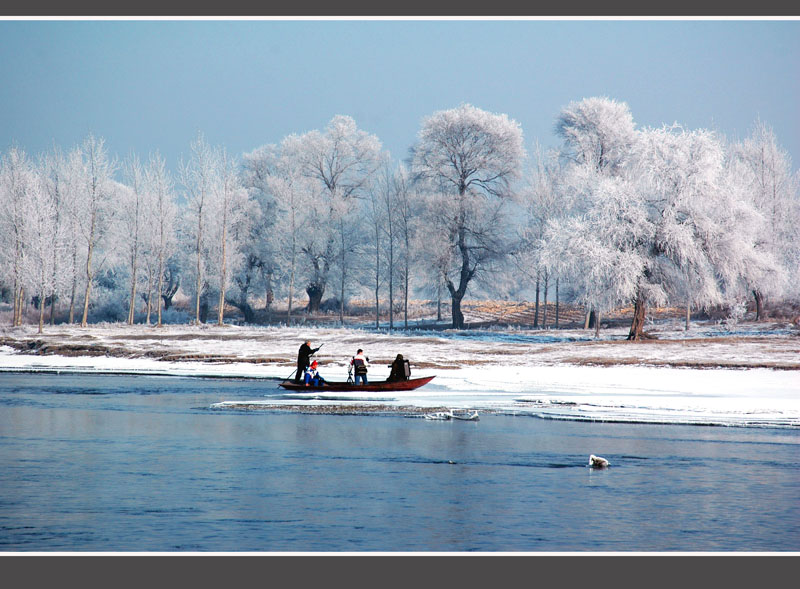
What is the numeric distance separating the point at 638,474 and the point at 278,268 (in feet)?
194

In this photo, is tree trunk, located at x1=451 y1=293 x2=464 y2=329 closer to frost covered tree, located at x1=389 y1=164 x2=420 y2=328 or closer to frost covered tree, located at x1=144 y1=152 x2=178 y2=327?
frost covered tree, located at x1=389 y1=164 x2=420 y2=328

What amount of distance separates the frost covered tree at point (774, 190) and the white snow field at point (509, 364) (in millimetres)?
10173

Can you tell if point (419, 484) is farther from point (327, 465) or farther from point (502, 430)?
point (502, 430)

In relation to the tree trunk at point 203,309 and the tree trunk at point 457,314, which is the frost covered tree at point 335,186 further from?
the tree trunk at point 457,314

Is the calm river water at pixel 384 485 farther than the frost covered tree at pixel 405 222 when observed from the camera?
No

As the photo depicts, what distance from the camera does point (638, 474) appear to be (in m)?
16.3

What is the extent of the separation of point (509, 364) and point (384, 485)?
24.3 metres

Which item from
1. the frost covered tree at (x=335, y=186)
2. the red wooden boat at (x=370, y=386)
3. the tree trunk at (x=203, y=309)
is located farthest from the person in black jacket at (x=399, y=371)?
A: the tree trunk at (x=203, y=309)

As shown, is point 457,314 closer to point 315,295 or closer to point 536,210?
point 536,210

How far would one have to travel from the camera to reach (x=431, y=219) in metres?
60.1

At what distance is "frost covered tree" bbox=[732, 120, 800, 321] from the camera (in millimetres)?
60500

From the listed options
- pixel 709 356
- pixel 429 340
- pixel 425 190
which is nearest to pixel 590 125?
pixel 425 190

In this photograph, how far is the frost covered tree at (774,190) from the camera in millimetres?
60500

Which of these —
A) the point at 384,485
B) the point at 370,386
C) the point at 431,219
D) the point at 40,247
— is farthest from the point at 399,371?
the point at 40,247
